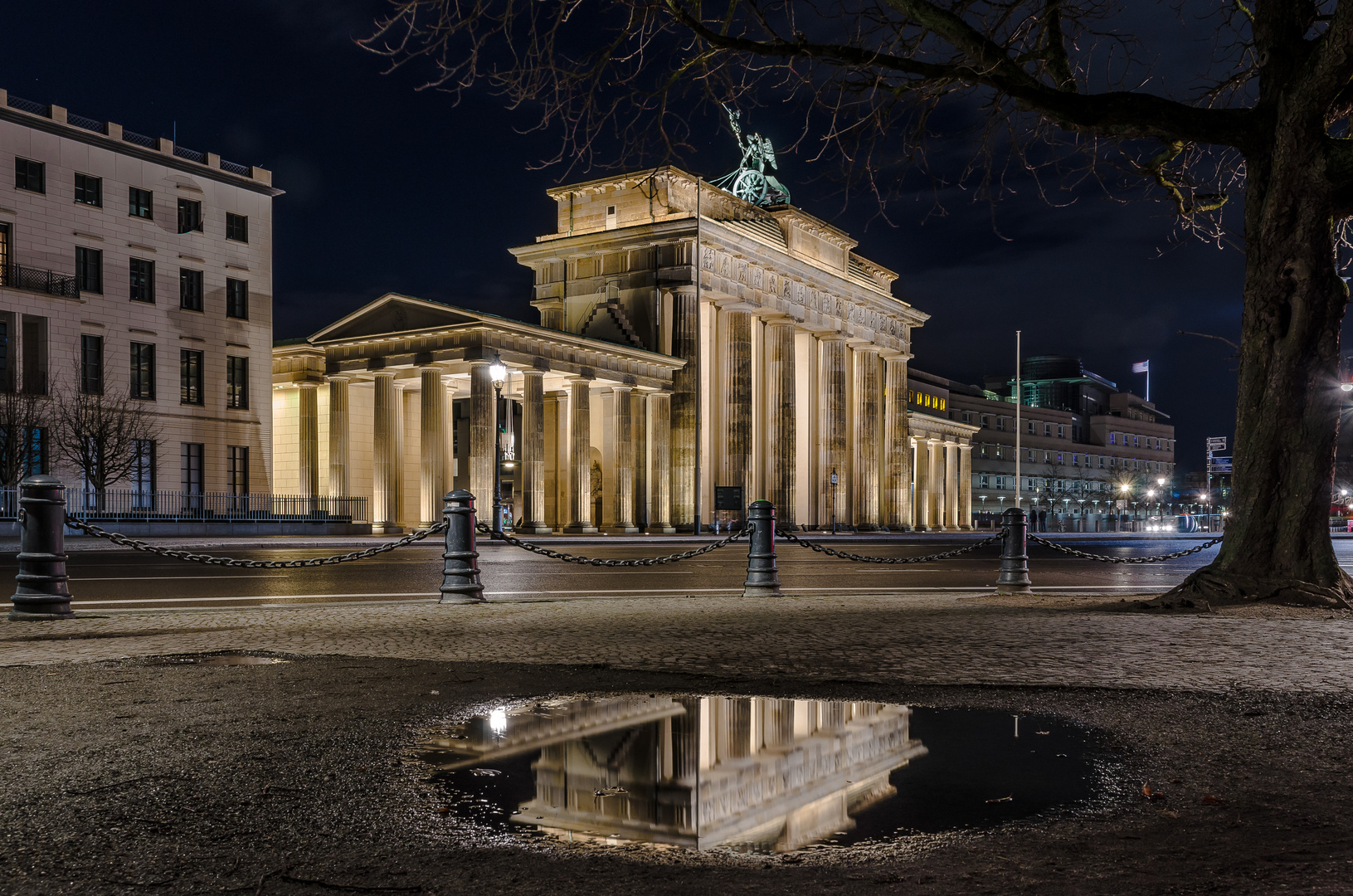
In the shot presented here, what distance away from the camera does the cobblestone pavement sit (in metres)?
6.98

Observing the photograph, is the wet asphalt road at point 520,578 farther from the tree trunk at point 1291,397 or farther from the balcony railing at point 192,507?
the balcony railing at point 192,507

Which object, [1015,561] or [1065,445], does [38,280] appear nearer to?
[1015,561]

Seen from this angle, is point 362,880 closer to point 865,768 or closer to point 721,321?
point 865,768

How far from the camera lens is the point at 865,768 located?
4504 millimetres

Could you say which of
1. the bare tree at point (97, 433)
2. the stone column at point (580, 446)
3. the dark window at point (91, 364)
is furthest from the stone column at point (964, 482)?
the dark window at point (91, 364)

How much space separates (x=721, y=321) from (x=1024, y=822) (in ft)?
185

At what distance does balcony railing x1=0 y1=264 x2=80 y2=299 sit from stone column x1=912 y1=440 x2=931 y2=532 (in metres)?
58.4

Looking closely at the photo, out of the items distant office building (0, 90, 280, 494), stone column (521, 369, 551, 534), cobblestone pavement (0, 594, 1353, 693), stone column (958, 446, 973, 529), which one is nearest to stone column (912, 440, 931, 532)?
stone column (958, 446, 973, 529)

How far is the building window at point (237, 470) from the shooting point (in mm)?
47812

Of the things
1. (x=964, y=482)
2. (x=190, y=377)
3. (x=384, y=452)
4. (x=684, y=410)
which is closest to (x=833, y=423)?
(x=684, y=410)

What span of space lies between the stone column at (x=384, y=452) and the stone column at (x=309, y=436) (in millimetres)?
5668

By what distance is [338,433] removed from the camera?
49562 millimetres

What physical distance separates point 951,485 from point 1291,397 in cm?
7947

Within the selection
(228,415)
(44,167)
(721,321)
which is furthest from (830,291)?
(44,167)
